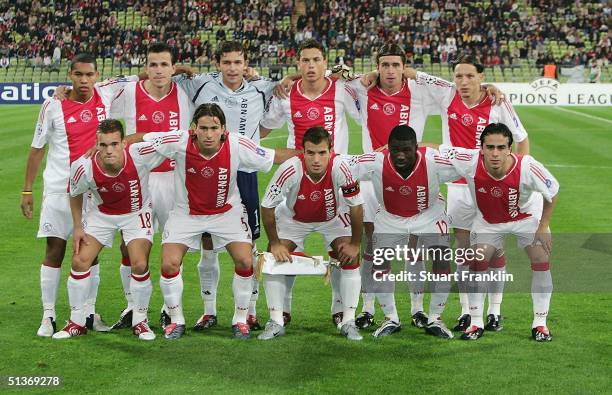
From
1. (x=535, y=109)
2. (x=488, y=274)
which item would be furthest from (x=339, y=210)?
(x=535, y=109)

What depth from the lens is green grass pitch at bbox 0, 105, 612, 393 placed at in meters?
6.25

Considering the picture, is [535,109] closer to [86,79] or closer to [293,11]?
Answer: [293,11]

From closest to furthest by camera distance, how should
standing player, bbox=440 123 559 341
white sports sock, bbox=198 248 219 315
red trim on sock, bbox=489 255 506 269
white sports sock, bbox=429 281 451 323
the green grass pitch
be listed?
the green grass pitch < standing player, bbox=440 123 559 341 < white sports sock, bbox=429 281 451 323 < red trim on sock, bbox=489 255 506 269 < white sports sock, bbox=198 248 219 315

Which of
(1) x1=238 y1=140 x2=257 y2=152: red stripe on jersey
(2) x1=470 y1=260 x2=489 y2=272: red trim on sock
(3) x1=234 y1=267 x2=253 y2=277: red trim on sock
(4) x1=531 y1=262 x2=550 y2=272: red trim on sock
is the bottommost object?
(3) x1=234 y1=267 x2=253 y2=277: red trim on sock

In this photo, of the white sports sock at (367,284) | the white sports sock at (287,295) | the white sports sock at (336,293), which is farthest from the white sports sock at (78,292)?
the white sports sock at (367,284)

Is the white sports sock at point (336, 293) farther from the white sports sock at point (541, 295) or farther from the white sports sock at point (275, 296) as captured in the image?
the white sports sock at point (541, 295)

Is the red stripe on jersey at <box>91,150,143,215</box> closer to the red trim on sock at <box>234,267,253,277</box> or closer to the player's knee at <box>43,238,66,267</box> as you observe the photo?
the player's knee at <box>43,238,66,267</box>

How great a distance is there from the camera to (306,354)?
700 centimetres

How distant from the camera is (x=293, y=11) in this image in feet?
157

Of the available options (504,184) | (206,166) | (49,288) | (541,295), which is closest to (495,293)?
(541,295)

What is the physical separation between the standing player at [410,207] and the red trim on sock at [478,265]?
21 cm

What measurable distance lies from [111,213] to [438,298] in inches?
108

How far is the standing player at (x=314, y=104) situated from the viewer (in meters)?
8.18

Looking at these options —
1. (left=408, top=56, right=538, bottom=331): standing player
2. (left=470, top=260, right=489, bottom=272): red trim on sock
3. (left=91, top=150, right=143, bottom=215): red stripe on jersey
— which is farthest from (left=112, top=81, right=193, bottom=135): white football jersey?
(left=470, top=260, right=489, bottom=272): red trim on sock
